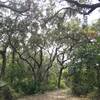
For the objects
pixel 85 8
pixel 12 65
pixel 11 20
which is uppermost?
pixel 11 20

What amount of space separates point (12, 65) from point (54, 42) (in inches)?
294

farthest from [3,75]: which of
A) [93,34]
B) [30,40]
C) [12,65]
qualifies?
[93,34]

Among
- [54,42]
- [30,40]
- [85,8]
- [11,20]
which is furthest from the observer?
[54,42]

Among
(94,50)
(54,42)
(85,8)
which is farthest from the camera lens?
(54,42)

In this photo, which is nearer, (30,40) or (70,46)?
(30,40)

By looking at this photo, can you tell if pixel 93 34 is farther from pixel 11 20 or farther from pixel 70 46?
pixel 70 46

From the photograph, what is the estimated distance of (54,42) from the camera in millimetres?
32156

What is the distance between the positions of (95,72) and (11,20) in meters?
7.89

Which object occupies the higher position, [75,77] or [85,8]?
[85,8]

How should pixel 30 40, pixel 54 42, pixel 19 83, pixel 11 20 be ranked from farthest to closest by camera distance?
pixel 54 42 → pixel 30 40 → pixel 19 83 → pixel 11 20

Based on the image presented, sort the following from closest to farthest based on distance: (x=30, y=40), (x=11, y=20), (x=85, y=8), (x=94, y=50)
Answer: (x=85, y=8), (x=94, y=50), (x=11, y=20), (x=30, y=40)

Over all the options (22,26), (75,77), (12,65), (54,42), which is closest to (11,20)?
(22,26)

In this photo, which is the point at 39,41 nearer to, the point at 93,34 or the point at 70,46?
the point at 70,46

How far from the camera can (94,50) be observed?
19016 millimetres
